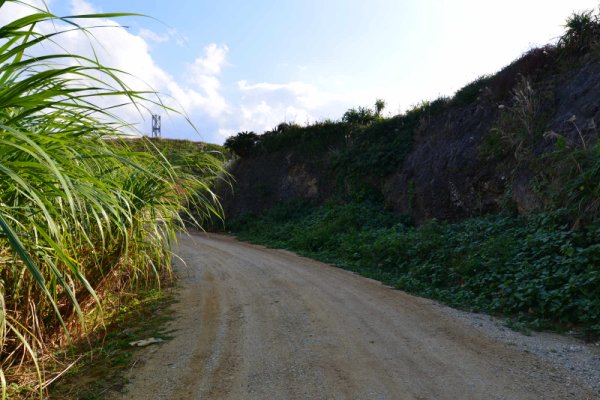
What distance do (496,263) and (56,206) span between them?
640cm

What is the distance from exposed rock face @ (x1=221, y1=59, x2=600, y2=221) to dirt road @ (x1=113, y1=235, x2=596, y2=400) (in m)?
4.98

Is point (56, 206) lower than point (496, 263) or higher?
higher

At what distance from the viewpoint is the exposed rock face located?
9.62m

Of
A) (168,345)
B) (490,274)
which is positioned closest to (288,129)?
(490,274)

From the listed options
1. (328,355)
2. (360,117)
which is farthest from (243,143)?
(328,355)

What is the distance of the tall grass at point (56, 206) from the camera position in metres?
2.19

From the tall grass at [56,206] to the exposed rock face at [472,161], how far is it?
757cm

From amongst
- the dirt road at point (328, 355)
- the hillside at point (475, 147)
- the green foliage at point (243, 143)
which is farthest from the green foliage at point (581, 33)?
the green foliage at point (243, 143)

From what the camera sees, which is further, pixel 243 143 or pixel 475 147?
pixel 243 143

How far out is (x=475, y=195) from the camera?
11680 millimetres

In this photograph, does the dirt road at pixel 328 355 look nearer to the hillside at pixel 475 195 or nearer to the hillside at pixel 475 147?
the hillside at pixel 475 195

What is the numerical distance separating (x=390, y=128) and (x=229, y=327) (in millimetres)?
14697

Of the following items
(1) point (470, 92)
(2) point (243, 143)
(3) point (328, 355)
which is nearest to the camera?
(3) point (328, 355)

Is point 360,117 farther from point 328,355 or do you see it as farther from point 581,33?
point 328,355
